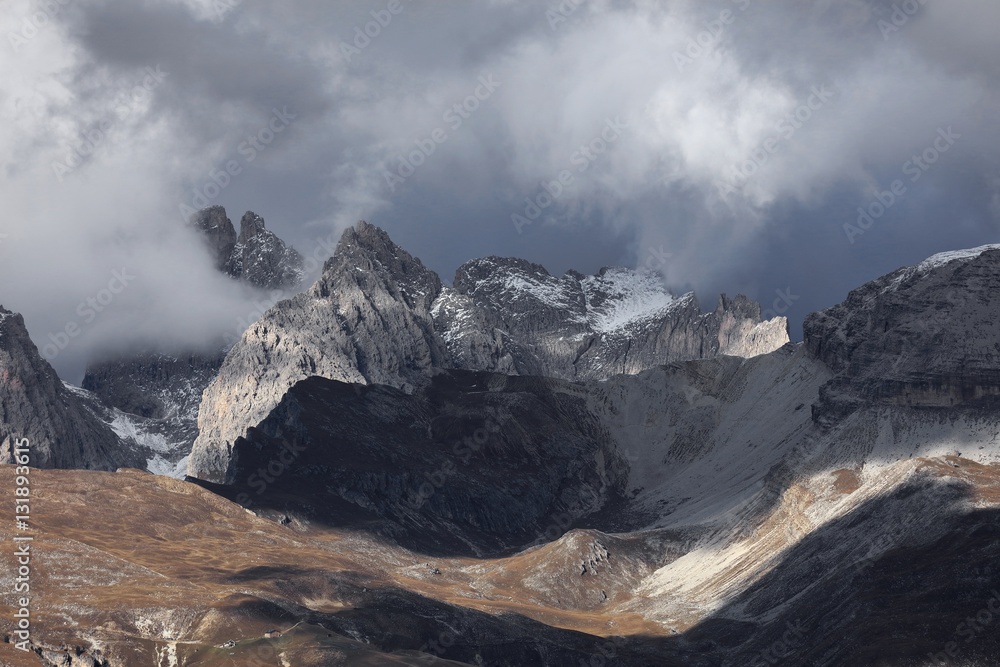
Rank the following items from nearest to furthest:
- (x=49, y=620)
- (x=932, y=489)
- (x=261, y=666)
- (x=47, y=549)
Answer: (x=261, y=666), (x=49, y=620), (x=47, y=549), (x=932, y=489)

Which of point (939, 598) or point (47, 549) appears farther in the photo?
point (47, 549)

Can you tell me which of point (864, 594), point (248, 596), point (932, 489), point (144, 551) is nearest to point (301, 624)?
point (248, 596)

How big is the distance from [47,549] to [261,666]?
2147 inches

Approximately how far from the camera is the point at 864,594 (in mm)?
154250

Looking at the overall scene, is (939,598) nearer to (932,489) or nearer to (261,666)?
(932,489)

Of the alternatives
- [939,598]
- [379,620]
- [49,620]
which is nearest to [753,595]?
A: [939,598]

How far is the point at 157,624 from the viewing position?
137750 millimetres

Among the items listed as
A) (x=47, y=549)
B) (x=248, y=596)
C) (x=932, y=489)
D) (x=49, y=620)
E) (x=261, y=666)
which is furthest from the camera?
(x=932, y=489)

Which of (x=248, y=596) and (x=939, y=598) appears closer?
(x=939, y=598)

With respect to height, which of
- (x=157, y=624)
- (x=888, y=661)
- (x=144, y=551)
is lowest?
(x=888, y=661)

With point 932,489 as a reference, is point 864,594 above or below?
below

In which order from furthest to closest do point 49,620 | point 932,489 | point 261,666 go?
1. point 932,489
2. point 49,620
3. point 261,666

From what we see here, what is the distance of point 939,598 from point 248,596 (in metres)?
94.2

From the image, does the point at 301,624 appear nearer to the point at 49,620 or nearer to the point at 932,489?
the point at 49,620
